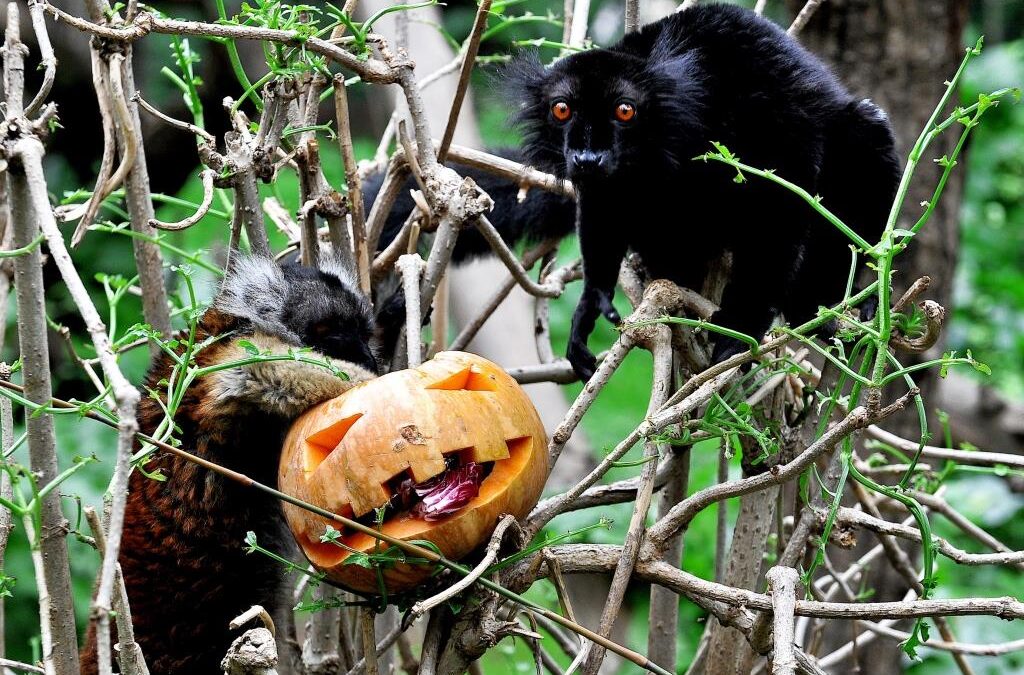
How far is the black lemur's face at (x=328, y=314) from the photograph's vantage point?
7.64ft

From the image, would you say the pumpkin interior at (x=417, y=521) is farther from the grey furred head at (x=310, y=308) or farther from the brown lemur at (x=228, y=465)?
the grey furred head at (x=310, y=308)

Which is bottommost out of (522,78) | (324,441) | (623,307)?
(623,307)

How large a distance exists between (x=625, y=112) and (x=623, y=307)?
3.16 metres

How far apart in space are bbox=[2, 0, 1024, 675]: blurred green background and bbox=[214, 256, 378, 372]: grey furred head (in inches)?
39.2

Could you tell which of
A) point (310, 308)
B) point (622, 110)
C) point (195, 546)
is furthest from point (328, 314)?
point (622, 110)

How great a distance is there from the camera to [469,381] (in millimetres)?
1844

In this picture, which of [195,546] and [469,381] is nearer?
[469,381]

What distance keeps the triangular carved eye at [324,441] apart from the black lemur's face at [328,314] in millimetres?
530

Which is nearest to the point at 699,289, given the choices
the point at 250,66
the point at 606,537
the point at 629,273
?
the point at 629,273

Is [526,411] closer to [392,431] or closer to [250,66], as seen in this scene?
[392,431]

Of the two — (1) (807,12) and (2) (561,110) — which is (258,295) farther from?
(1) (807,12)

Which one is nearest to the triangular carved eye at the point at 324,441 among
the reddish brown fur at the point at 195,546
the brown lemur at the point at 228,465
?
the brown lemur at the point at 228,465

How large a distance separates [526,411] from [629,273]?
41.6 inches

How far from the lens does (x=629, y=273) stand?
2.82 meters
